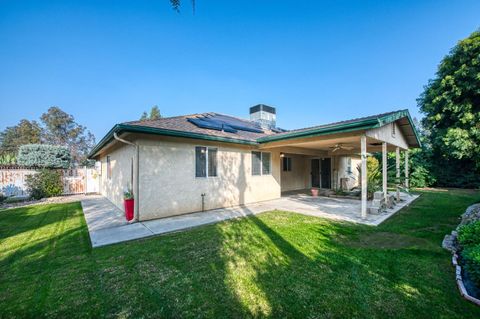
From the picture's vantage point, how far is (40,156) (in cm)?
1498

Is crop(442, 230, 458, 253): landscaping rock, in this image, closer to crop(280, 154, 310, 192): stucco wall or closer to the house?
the house

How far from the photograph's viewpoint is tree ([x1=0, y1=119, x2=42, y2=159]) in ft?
96.3

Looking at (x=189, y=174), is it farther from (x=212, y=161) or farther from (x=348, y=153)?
(x=348, y=153)

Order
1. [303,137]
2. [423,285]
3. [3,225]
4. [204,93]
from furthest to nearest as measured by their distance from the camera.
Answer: [204,93], [303,137], [3,225], [423,285]

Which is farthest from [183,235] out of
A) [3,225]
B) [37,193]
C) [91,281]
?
[37,193]

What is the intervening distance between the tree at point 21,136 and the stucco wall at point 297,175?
34150 millimetres

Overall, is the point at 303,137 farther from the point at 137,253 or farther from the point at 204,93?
the point at 204,93

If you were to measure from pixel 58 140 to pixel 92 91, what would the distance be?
20187 mm

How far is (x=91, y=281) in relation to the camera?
3.09 metres

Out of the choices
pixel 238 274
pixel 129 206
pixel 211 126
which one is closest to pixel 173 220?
pixel 129 206

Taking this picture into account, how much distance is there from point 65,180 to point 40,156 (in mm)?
3976

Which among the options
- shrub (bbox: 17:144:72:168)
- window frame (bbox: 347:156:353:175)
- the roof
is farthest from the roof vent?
shrub (bbox: 17:144:72:168)

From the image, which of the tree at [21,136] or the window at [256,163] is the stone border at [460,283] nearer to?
the window at [256,163]

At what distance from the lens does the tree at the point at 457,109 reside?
40.1 feet
